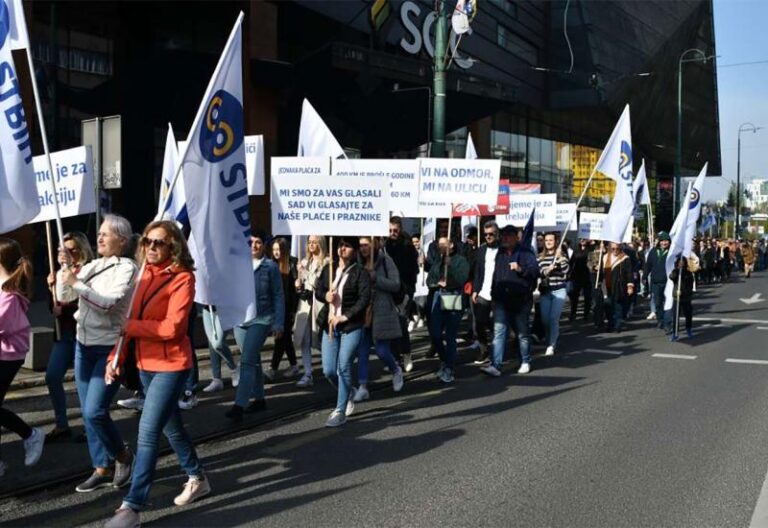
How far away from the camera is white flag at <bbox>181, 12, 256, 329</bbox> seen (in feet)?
17.4

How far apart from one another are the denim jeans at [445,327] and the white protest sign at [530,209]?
6.65 m

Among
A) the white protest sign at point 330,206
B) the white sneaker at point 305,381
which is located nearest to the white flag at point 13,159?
the white protest sign at point 330,206

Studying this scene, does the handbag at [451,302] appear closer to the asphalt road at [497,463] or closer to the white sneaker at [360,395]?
the asphalt road at [497,463]

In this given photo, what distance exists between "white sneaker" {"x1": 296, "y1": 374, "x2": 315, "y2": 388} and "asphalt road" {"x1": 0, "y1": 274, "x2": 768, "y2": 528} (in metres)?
0.81

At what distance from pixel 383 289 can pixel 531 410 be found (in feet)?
5.72

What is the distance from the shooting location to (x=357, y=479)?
17.0 feet

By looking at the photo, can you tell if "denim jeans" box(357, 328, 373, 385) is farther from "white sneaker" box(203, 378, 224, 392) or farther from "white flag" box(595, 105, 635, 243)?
"white flag" box(595, 105, 635, 243)

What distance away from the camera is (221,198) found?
5.46 meters

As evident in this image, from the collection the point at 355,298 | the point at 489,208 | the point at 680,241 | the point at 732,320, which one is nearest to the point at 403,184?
the point at 489,208

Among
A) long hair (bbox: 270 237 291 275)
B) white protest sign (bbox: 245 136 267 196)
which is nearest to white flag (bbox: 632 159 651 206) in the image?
white protest sign (bbox: 245 136 267 196)

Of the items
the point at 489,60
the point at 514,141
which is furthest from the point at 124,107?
the point at 514,141

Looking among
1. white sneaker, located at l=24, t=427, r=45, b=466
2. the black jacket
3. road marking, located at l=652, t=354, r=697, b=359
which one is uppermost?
the black jacket

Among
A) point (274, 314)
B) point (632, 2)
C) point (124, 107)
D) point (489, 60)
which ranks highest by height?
point (632, 2)

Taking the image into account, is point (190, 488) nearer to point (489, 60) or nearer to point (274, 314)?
point (274, 314)
